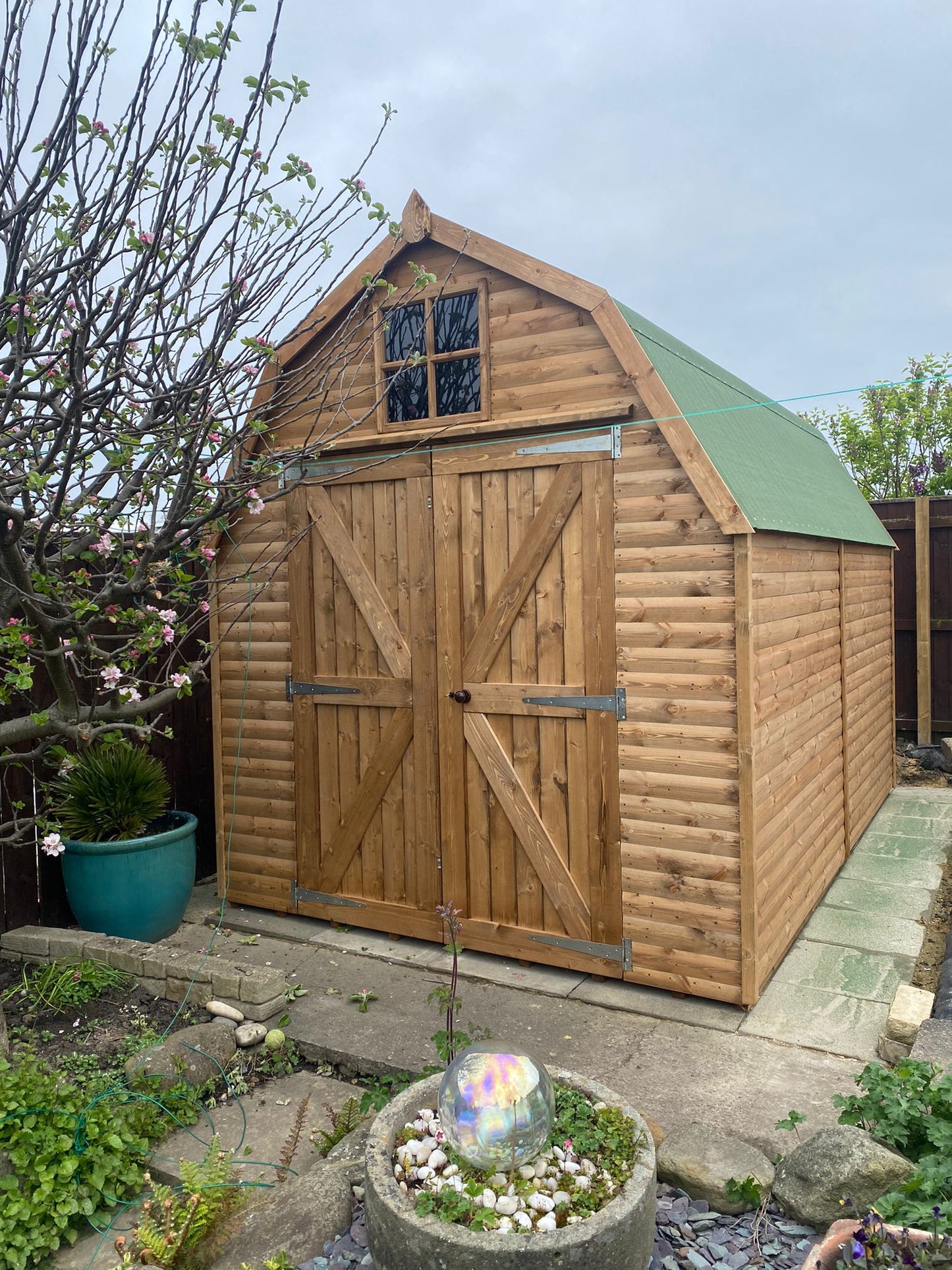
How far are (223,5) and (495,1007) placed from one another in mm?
4154

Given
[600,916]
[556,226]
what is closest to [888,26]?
[556,226]

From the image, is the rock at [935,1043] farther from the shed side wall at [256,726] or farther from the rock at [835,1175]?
the shed side wall at [256,726]

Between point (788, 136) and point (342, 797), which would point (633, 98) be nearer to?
point (788, 136)

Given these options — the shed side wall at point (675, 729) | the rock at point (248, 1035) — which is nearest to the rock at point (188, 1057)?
the rock at point (248, 1035)

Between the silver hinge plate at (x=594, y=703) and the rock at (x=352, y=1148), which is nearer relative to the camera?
the rock at (x=352, y=1148)

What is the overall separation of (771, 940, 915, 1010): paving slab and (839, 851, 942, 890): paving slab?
128 centimetres

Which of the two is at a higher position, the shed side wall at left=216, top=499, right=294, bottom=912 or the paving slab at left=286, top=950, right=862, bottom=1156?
the shed side wall at left=216, top=499, right=294, bottom=912

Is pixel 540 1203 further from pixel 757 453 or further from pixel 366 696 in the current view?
pixel 757 453

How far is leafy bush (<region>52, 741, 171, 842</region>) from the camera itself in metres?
4.97

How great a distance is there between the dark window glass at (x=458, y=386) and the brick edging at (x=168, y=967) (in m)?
3.01

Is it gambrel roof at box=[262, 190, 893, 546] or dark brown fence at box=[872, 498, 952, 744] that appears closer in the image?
gambrel roof at box=[262, 190, 893, 546]

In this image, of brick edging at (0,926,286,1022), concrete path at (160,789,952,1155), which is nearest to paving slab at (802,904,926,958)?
concrete path at (160,789,952,1155)

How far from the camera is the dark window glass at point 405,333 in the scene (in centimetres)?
484

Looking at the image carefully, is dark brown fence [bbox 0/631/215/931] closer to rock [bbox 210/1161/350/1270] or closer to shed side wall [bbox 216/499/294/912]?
shed side wall [bbox 216/499/294/912]
